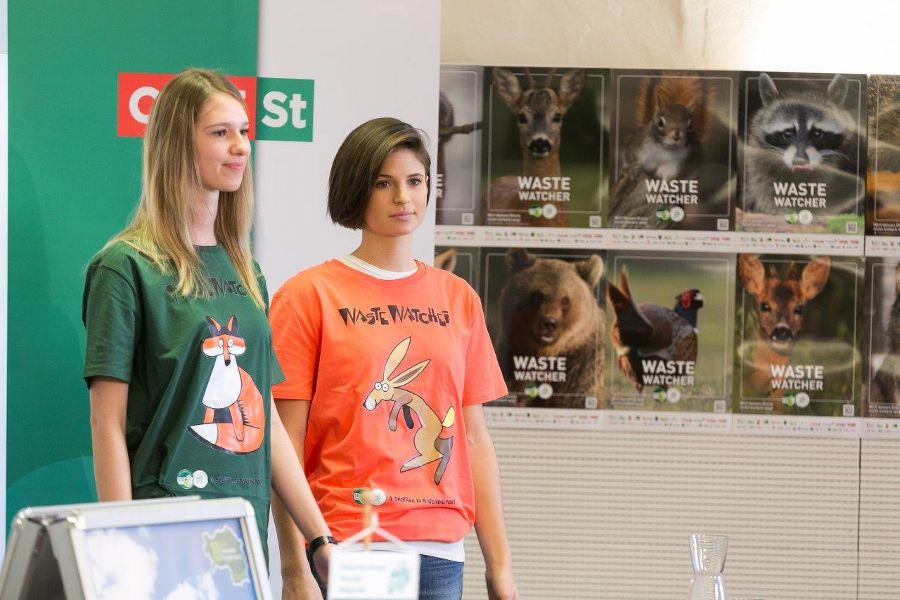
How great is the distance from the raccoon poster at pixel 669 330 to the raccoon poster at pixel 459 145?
49cm

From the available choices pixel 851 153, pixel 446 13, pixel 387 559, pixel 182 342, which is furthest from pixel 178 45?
pixel 387 559

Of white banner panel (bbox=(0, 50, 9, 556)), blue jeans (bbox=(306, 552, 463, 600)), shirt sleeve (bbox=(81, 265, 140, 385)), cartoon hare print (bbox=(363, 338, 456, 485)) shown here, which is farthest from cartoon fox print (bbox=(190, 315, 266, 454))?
white banner panel (bbox=(0, 50, 9, 556))

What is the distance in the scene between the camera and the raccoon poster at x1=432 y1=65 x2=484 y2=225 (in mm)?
3693

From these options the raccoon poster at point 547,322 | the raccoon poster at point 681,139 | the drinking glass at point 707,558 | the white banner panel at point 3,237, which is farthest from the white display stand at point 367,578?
the raccoon poster at point 681,139

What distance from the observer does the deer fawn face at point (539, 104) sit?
12.1 feet

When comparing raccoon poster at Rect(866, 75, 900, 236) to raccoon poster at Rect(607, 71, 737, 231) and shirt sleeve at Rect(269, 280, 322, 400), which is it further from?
shirt sleeve at Rect(269, 280, 322, 400)

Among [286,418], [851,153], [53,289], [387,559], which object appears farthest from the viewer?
[851,153]

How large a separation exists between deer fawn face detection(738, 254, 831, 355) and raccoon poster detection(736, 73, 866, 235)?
12cm

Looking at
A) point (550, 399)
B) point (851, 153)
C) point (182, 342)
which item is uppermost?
point (851, 153)

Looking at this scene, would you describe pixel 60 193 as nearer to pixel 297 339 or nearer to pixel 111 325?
pixel 297 339

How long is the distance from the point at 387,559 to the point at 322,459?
4.41 ft

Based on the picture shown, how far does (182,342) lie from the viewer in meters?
1.87

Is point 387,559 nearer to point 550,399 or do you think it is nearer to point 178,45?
point 178,45

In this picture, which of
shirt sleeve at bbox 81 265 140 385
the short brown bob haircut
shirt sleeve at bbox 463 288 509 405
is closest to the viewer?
shirt sleeve at bbox 81 265 140 385
